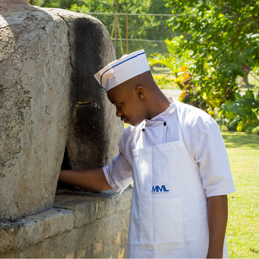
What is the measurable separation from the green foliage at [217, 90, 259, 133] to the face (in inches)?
337

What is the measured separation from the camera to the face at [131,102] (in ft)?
6.08

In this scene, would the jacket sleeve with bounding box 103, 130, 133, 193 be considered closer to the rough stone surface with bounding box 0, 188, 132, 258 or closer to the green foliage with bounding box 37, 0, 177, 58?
the rough stone surface with bounding box 0, 188, 132, 258

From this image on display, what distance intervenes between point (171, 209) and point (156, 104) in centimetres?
54

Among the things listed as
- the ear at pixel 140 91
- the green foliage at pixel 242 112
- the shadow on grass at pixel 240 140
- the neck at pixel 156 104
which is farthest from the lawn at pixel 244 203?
the ear at pixel 140 91

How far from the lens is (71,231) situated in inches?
→ 86.4

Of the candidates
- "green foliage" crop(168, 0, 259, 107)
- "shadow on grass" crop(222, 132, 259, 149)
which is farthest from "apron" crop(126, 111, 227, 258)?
"shadow on grass" crop(222, 132, 259, 149)

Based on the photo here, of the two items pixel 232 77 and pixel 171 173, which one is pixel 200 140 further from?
pixel 232 77

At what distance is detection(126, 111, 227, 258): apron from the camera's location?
5.60ft

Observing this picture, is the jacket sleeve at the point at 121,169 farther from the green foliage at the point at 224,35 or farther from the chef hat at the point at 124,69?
the green foliage at the point at 224,35

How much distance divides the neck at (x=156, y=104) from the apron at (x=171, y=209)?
185 millimetres

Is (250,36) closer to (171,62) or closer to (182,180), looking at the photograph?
(171,62)

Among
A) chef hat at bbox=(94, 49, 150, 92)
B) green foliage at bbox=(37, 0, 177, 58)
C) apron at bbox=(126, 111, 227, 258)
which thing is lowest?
apron at bbox=(126, 111, 227, 258)

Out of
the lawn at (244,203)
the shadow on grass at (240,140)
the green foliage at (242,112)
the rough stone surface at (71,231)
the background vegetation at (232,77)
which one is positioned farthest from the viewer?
the green foliage at (242,112)

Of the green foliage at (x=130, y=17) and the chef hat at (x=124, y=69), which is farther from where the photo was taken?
the green foliage at (x=130, y=17)
